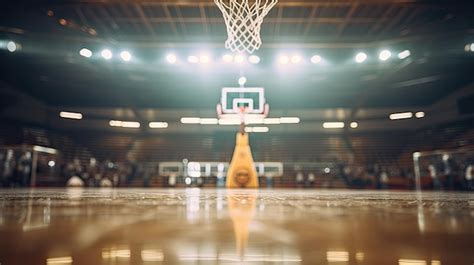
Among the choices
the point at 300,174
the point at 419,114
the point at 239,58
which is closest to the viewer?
the point at 300,174

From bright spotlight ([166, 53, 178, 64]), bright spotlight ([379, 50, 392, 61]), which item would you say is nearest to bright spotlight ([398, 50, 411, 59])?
bright spotlight ([379, 50, 392, 61])

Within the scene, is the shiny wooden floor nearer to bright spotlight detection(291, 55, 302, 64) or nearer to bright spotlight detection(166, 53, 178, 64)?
bright spotlight detection(166, 53, 178, 64)

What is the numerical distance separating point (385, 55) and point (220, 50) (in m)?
6.61

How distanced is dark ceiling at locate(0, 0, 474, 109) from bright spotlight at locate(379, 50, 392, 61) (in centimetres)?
26

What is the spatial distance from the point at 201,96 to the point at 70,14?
6.57 meters

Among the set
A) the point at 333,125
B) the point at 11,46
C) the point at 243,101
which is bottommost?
the point at 243,101

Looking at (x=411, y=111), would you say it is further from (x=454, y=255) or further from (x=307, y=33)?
(x=454, y=255)

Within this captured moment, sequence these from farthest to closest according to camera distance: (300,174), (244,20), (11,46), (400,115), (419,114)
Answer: (400,115) < (419,114) < (300,174) < (11,46) < (244,20)

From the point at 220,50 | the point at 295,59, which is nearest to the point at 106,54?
the point at 220,50

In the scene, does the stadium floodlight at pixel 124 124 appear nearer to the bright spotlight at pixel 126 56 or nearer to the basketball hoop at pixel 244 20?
the bright spotlight at pixel 126 56

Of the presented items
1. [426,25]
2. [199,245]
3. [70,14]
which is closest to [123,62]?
[70,14]

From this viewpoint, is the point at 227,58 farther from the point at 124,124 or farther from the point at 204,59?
the point at 124,124

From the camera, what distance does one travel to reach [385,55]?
12172mm

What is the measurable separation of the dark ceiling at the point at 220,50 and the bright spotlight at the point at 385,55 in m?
0.26
